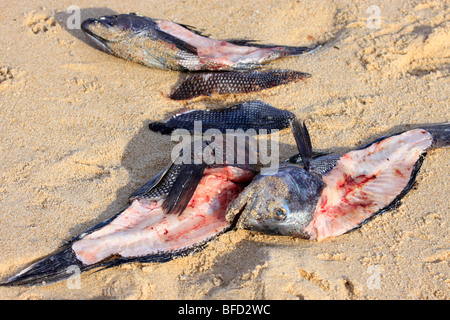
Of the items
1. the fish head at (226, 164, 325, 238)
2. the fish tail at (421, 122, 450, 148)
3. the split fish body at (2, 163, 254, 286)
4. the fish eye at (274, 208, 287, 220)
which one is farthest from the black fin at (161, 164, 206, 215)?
the fish tail at (421, 122, 450, 148)

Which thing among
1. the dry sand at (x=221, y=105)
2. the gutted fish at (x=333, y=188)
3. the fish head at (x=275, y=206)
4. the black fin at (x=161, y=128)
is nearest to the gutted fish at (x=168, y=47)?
the dry sand at (x=221, y=105)

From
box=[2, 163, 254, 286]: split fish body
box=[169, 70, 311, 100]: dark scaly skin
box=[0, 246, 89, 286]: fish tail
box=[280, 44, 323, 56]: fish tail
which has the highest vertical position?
box=[280, 44, 323, 56]: fish tail

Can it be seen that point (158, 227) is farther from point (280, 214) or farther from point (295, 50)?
point (295, 50)

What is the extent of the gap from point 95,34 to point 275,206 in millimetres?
2861

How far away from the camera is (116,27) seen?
15.2 feet

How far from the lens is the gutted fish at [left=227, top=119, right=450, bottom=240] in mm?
2998

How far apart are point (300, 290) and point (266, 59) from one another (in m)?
2.70

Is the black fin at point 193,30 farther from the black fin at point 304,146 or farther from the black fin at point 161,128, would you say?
the black fin at point 304,146

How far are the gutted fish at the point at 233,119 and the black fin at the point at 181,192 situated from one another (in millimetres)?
854

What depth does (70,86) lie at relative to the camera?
4.39 m

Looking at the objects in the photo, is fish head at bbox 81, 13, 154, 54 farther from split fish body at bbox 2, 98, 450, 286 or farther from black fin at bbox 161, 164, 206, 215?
black fin at bbox 161, 164, 206, 215

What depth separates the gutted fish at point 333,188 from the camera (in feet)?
9.84

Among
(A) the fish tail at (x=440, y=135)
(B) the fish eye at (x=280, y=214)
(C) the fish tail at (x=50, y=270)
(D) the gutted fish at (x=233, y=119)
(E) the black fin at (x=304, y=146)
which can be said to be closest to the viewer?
(C) the fish tail at (x=50, y=270)

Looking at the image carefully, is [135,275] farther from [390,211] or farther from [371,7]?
[371,7]
